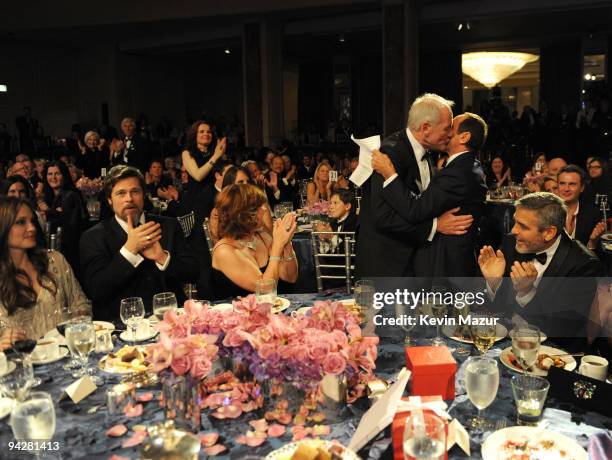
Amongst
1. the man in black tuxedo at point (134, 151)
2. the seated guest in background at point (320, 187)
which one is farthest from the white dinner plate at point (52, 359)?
the man in black tuxedo at point (134, 151)

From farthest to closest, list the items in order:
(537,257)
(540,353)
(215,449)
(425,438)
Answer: (537,257) < (540,353) < (215,449) < (425,438)

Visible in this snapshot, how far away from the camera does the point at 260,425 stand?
1603 millimetres

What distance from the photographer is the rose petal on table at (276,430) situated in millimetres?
1566

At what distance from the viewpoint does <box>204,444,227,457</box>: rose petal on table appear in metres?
1.49

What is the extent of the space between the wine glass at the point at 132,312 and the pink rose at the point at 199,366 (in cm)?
68

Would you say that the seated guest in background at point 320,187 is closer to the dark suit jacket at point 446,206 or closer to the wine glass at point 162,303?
the dark suit jacket at point 446,206

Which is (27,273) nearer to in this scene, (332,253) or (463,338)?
(463,338)

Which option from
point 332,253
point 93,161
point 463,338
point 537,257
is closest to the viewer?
point 463,338

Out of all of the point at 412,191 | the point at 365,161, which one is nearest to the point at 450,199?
the point at 412,191

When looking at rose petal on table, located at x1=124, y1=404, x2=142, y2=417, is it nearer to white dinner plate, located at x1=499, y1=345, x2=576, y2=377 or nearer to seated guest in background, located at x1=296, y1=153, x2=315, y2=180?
white dinner plate, located at x1=499, y1=345, x2=576, y2=377

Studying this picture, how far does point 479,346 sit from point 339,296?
86cm

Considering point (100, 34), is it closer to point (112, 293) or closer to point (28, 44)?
point (28, 44)

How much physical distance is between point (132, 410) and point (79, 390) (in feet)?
0.69

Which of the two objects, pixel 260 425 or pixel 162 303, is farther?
pixel 162 303
